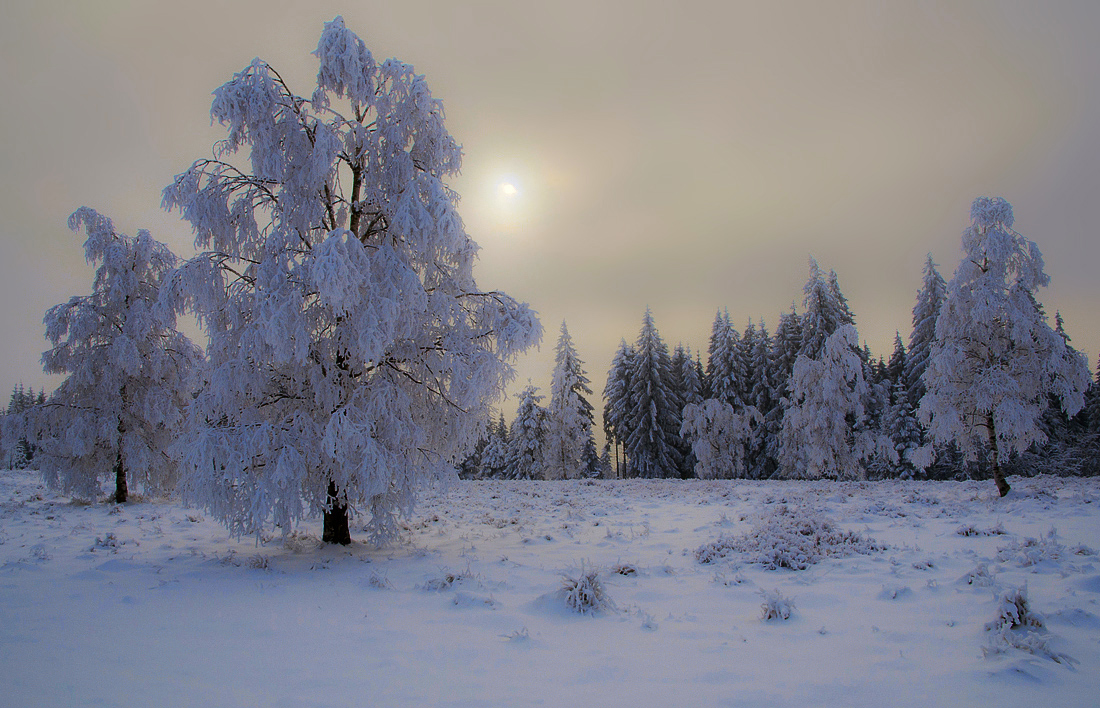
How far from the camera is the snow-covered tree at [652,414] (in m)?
37.0

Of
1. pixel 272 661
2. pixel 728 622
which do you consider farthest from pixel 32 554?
pixel 728 622

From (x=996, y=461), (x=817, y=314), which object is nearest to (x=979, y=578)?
(x=996, y=461)

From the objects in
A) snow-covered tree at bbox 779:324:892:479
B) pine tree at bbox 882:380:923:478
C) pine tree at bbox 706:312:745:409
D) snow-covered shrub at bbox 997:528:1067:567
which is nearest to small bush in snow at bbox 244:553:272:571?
snow-covered shrub at bbox 997:528:1067:567

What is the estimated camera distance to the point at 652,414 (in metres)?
36.9

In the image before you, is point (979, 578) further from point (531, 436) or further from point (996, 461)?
point (531, 436)

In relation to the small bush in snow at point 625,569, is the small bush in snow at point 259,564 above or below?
above

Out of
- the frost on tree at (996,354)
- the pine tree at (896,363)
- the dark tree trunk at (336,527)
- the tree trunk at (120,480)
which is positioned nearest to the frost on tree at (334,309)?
the dark tree trunk at (336,527)

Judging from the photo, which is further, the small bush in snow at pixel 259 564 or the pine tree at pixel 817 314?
the pine tree at pixel 817 314

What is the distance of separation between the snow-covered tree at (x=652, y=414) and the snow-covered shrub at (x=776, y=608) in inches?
1259

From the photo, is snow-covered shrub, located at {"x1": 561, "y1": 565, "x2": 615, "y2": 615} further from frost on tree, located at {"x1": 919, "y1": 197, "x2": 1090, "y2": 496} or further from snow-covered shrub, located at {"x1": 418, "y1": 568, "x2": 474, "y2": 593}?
frost on tree, located at {"x1": 919, "y1": 197, "x2": 1090, "y2": 496}

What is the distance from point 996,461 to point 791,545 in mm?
10670

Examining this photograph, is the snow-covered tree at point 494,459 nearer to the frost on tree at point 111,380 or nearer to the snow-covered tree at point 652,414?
the snow-covered tree at point 652,414

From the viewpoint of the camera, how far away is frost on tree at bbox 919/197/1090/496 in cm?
1379

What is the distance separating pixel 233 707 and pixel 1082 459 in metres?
45.2
